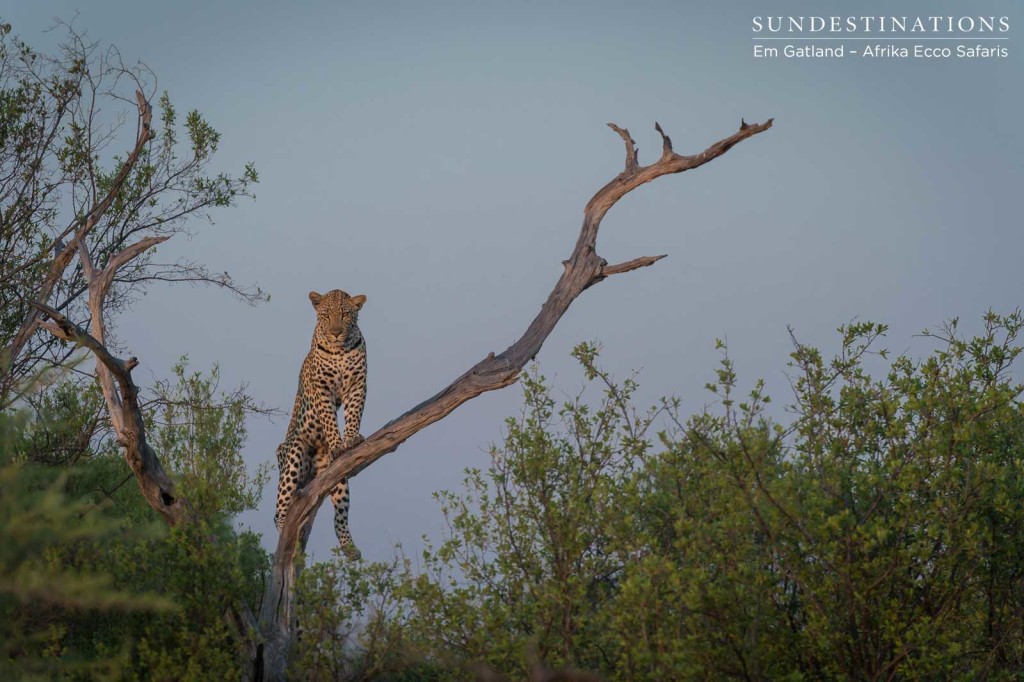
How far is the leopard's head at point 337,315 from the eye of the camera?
13.0 meters

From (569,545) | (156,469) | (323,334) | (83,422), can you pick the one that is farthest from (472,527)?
(83,422)

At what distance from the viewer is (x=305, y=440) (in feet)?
42.5

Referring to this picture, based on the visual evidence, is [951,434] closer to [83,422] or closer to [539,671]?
[539,671]

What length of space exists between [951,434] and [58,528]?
21.7 ft

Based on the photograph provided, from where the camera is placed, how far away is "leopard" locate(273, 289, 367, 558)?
12.6 meters

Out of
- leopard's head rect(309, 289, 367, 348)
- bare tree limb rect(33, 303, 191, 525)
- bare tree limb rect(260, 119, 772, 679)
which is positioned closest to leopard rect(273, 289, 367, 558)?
leopard's head rect(309, 289, 367, 348)

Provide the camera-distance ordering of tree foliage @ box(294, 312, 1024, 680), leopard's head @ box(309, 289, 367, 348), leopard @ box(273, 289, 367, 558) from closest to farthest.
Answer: tree foliage @ box(294, 312, 1024, 680)
leopard @ box(273, 289, 367, 558)
leopard's head @ box(309, 289, 367, 348)

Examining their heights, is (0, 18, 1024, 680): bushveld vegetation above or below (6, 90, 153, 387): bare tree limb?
below

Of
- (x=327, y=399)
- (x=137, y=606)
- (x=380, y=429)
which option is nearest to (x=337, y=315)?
(x=327, y=399)

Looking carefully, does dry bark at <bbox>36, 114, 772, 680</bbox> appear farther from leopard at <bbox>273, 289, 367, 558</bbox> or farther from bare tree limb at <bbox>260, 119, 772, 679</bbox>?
leopard at <bbox>273, 289, 367, 558</bbox>

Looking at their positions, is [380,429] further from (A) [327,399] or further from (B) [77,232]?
(B) [77,232]

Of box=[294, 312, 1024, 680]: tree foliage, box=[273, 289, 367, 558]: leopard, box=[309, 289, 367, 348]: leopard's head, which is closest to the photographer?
box=[294, 312, 1024, 680]: tree foliage

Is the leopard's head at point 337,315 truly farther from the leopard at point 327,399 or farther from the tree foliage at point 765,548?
the tree foliage at point 765,548

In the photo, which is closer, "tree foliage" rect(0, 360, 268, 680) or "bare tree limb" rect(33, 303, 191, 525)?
"tree foliage" rect(0, 360, 268, 680)
